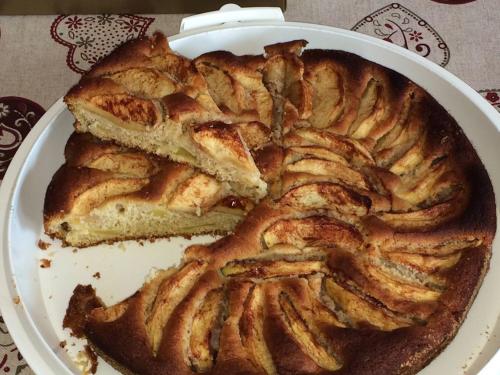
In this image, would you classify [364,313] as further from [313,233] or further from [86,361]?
[86,361]

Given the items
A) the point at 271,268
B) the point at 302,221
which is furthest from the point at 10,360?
the point at 302,221

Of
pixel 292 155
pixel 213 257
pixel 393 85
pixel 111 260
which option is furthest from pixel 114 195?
pixel 393 85

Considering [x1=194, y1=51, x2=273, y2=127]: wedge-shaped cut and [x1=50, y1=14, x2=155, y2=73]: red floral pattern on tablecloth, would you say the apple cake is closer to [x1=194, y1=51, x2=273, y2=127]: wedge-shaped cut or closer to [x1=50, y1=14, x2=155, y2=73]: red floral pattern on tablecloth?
[x1=194, y1=51, x2=273, y2=127]: wedge-shaped cut

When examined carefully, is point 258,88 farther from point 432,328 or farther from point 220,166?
point 432,328

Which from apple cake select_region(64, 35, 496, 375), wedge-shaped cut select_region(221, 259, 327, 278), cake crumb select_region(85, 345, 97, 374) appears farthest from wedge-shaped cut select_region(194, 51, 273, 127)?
cake crumb select_region(85, 345, 97, 374)

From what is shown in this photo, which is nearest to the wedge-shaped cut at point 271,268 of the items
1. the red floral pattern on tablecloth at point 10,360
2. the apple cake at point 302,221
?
the apple cake at point 302,221

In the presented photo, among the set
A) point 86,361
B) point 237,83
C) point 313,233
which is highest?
point 237,83
